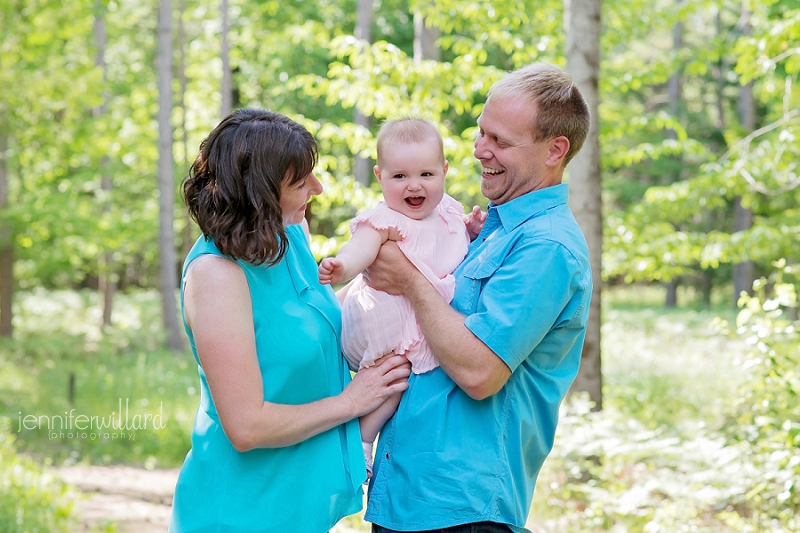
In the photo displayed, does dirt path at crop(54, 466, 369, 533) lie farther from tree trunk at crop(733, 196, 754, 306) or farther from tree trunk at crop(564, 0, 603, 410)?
tree trunk at crop(733, 196, 754, 306)

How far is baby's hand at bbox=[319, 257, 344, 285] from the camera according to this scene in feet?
7.25

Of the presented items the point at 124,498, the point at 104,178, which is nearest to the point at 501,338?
the point at 124,498

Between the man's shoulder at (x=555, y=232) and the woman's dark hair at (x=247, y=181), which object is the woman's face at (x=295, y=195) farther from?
the man's shoulder at (x=555, y=232)

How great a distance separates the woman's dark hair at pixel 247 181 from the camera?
6.54 feet

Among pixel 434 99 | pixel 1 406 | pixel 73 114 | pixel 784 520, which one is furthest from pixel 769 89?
pixel 73 114

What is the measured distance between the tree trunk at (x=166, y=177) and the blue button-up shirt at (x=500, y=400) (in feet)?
46.9

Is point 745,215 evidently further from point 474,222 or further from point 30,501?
point 474,222

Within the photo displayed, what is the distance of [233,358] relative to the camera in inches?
76.9

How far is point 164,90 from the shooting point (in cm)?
1533

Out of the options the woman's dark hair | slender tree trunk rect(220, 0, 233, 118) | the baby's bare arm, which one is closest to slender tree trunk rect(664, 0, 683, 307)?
slender tree trunk rect(220, 0, 233, 118)

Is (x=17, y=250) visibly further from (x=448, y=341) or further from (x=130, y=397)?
(x=448, y=341)

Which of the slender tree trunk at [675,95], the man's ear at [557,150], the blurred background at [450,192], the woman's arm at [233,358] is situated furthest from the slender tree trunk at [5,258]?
the slender tree trunk at [675,95]

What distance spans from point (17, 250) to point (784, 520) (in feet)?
47.6

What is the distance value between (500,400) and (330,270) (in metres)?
0.62
